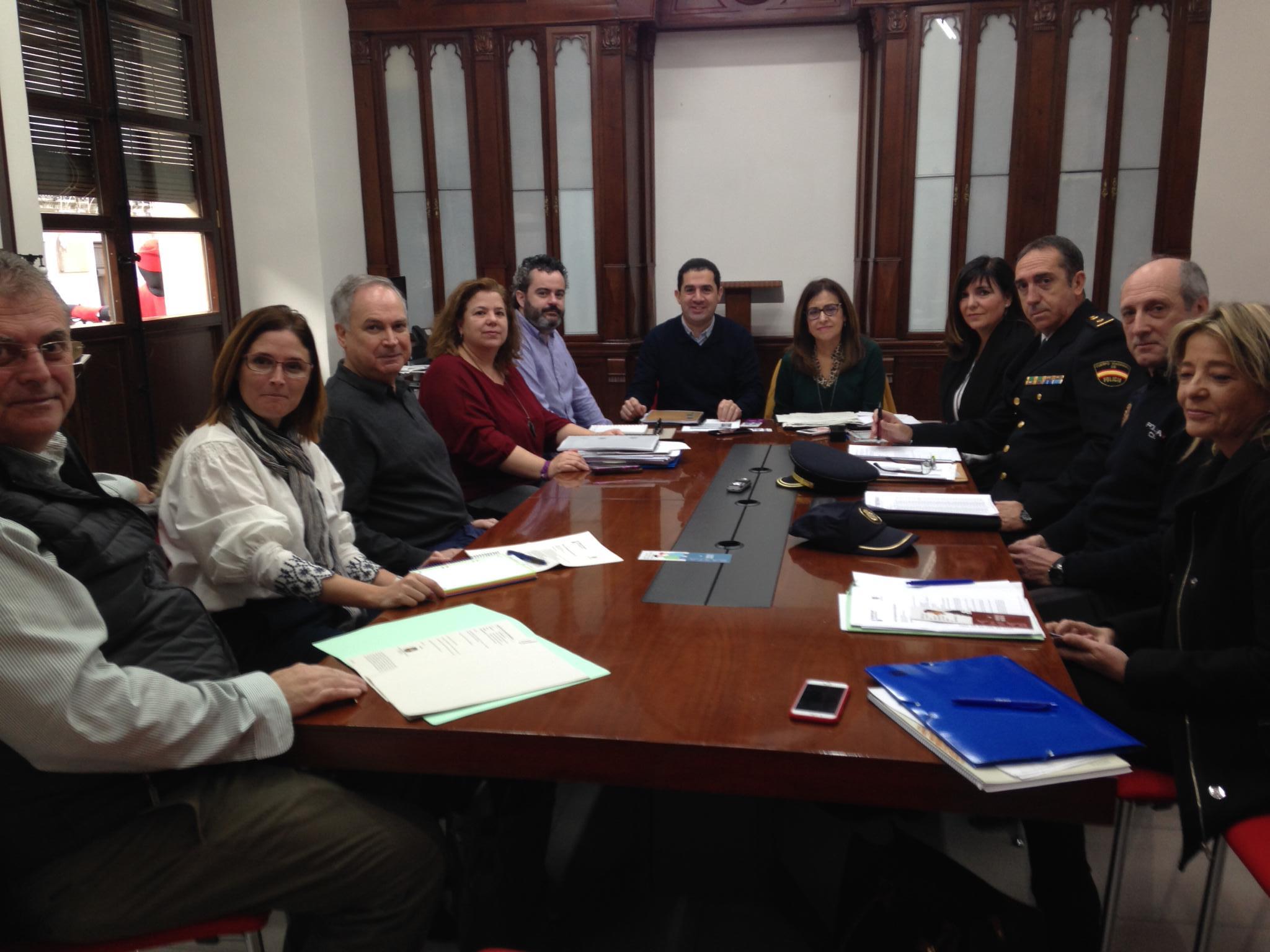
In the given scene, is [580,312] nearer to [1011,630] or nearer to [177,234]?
[177,234]

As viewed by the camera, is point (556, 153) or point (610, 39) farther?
point (556, 153)

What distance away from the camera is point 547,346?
4031 millimetres

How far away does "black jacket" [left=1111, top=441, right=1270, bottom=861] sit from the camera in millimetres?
1496

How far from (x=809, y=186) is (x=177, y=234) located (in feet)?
11.1

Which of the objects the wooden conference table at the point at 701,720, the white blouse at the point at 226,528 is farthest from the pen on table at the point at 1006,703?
the white blouse at the point at 226,528

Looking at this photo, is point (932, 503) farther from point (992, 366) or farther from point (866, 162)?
point (866, 162)

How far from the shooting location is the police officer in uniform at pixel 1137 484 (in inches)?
86.2

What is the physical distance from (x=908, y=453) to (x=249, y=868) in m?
2.28

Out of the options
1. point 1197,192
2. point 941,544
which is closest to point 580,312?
point 1197,192

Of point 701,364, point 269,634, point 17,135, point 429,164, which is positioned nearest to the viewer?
point 269,634

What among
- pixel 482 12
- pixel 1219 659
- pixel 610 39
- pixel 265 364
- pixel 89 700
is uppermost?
pixel 482 12

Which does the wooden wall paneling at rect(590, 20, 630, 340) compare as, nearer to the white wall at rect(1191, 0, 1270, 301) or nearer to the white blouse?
the white wall at rect(1191, 0, 1270, 301)

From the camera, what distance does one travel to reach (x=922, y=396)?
5387mm

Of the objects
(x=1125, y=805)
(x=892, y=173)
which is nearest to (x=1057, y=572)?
(x=1125, y=805)
